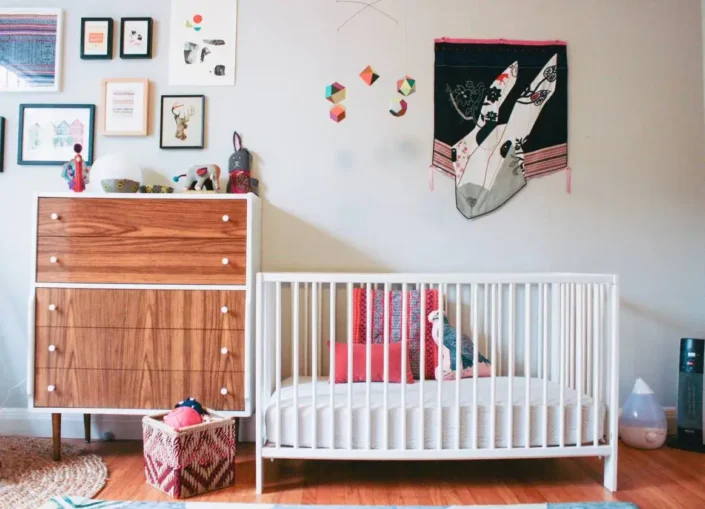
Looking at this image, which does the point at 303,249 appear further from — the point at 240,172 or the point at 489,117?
the point at 489,117

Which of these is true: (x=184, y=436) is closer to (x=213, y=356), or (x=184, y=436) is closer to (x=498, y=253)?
(x=213, y=356)

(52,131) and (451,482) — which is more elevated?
(52,131)

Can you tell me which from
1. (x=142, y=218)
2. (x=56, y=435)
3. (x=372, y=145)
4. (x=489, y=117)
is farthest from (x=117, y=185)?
(x=489, y=117)

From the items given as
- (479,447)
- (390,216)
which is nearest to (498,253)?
(390,216)

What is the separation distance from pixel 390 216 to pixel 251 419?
117 cm

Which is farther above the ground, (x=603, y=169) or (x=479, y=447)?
(x=603, y=169)

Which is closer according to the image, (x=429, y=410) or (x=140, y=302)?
(x=429, y=410)

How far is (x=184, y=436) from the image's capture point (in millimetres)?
1924

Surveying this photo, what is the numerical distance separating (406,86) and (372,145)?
0.32 metres

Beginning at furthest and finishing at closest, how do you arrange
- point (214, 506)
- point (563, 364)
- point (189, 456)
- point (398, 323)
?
1. point (398, 323)
2. point (563, 364)
3. point (189, 456)
4. point (214, 506)

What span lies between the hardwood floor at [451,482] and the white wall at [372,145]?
2.09 ft

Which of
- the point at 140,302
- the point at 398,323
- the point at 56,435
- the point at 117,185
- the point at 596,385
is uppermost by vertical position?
the point at 117,185

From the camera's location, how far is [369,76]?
2.66 meters

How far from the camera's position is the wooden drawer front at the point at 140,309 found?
7.20ft
